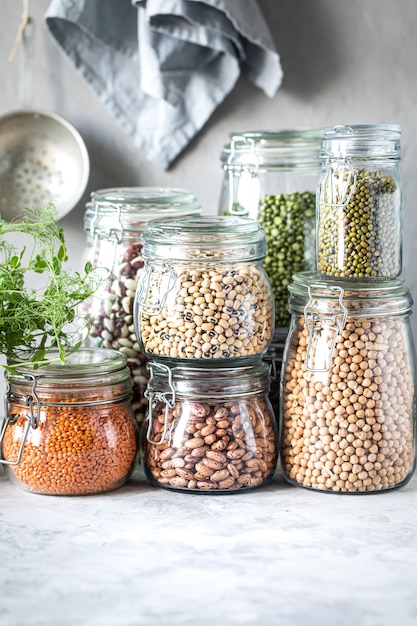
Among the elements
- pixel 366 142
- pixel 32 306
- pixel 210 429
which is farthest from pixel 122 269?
pixel 366 142

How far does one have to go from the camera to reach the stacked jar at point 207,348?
48.3 inches

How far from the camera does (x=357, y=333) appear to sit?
1239 mm

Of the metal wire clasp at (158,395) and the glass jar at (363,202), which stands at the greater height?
the glass jar at (363,202)

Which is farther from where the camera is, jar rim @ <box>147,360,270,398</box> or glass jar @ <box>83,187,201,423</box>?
glass jar @ <box>83,187,201,423</box>

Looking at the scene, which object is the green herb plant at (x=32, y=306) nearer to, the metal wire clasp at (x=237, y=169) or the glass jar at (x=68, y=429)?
the glass jar at (x=68, y=429)

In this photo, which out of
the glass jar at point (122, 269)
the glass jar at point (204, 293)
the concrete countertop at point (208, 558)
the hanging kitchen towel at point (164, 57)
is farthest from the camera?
the hanging kitchen towel at point (164, 57)

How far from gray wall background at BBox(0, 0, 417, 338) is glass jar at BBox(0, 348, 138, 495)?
411 millimetres

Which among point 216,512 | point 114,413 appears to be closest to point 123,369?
point 114,413

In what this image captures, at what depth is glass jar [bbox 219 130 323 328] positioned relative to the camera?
1.39m

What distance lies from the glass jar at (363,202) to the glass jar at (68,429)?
13.3 inches

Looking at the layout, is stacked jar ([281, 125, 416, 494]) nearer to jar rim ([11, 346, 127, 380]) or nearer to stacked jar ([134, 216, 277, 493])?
stacked jar ([134, 216, 277, 493])

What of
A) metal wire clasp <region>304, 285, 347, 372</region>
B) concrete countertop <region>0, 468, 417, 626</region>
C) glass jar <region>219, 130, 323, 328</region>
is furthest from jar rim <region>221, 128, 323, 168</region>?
concrete countertop <region>0, 468, 417, 626</region>

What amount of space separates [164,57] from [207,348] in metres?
0.55

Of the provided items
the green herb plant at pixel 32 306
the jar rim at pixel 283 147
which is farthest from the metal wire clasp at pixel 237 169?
the green herb plant at pixel 32 306
